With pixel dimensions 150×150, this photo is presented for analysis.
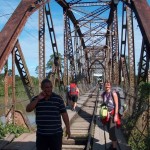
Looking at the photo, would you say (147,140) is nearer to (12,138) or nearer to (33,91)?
(12,138)

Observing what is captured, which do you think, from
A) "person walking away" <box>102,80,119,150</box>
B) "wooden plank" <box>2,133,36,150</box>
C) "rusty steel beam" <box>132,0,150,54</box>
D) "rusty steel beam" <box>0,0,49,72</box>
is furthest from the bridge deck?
"rusty steel beam" <box>132,0,150,54</box>

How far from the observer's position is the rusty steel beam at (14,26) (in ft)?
29.8

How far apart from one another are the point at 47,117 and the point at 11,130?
14.7 feet

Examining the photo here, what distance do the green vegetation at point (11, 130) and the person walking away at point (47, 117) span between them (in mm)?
3585

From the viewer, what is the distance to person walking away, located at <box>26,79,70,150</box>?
20.1 feet

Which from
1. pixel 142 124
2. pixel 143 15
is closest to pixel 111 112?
pixel 142 124

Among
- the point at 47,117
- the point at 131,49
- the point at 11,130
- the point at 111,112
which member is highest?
the point at 131,49

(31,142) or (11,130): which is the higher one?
(11,130)

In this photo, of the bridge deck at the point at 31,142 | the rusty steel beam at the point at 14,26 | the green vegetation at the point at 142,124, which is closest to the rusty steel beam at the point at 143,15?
the green vegetation at the point at 142,124

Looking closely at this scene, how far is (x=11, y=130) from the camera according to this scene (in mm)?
10375

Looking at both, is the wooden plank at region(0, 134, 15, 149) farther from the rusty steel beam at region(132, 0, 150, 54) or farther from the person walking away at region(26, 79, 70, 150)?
the rusty steel beam at region(132, 0, 150, 54)

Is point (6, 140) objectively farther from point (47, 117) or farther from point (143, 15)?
point (143, 15)

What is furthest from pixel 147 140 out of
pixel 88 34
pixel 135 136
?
pixel 88 34

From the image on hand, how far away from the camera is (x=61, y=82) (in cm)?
2230
